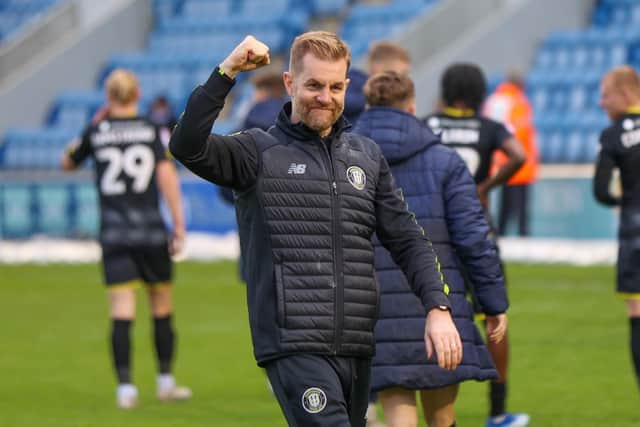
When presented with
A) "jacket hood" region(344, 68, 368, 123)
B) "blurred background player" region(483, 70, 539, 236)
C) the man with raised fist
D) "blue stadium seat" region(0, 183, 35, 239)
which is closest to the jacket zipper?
the man with raised fist

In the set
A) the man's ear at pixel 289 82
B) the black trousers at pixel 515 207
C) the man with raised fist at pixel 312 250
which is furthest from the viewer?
the black trousers at pixel 515 207

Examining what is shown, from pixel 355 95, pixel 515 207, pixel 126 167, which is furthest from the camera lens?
pixel 515 207

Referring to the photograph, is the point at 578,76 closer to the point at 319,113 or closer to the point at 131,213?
the point at 131,213

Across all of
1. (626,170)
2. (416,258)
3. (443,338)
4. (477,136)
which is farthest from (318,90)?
(626,170)

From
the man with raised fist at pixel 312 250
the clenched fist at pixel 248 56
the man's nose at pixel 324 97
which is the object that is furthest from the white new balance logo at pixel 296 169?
the clenched fist at pixel 248 56

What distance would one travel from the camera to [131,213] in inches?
378

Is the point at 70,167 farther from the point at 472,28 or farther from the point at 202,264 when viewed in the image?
the point at 472,28

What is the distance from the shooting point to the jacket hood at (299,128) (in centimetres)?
515

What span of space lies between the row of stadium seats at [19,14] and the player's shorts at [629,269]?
25.5 metres

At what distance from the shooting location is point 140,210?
379 inches

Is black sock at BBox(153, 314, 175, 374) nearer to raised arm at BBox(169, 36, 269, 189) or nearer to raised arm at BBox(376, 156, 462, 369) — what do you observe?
raised arm at BBox(376, 156, 462, 369)

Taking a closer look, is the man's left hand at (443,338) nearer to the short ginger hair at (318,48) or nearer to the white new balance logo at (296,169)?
the white new balance logo at (296,169)

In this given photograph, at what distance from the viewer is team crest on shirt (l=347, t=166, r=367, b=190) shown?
5.18m

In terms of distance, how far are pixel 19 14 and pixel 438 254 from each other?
1087 inches
